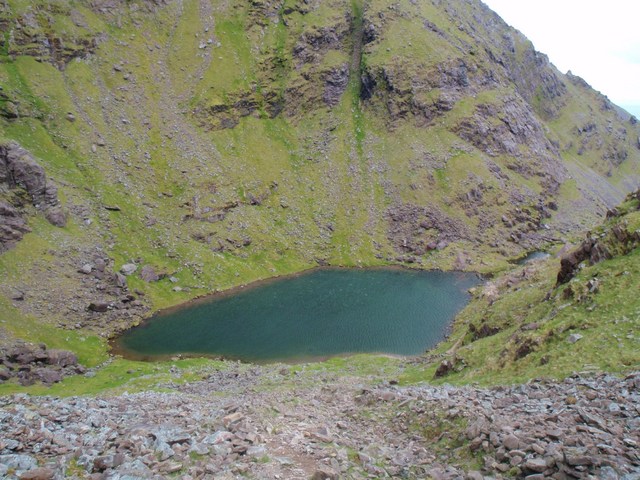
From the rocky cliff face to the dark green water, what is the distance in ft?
27.3

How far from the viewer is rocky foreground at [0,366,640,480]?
48.0ft

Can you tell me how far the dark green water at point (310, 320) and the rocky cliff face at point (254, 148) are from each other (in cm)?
832

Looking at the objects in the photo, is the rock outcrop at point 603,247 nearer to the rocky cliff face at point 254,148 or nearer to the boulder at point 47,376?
the boulder at point 47,376

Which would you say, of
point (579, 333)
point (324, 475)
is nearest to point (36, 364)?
point (324, 475)

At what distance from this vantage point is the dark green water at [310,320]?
6738 cm

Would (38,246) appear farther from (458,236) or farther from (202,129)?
(458,236)

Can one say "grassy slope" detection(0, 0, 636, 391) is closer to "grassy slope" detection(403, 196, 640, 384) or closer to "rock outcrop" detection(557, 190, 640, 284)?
"rock outcrop" detection(557, 190, 640, 284)

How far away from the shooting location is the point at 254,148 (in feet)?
439

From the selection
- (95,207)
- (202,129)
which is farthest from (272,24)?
(95,207)

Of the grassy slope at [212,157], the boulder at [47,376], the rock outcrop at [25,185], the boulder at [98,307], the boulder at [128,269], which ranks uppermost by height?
the grassy slope at [212,157]

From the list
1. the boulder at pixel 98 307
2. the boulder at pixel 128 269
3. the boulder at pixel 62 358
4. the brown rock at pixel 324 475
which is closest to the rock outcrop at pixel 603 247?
the brown rock at pixel 324 475

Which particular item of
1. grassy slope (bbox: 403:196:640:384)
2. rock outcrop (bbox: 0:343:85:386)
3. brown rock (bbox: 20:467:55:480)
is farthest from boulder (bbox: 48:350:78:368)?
brown rock (bbox: 20:467:55:480)

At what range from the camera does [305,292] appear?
94.4 meters

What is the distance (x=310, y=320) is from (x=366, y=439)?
190 ft
